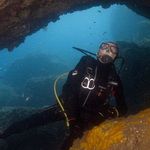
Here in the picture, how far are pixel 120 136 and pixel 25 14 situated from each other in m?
4.21

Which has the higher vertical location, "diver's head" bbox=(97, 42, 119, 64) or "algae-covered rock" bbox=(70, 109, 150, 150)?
"diver's head" bbox=(97, 42, 119, 64)

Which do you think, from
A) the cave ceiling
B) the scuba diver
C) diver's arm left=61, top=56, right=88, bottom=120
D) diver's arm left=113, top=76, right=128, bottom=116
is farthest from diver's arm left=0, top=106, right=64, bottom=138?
the cave ceiling

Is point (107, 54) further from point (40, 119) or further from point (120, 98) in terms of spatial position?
point (40, 119)

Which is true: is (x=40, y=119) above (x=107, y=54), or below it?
below

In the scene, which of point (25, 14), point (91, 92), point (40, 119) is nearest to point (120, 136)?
point (91, 92)

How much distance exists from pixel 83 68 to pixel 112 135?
61.4 inches

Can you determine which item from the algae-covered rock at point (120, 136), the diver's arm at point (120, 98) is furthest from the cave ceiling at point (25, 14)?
the algae-covered rock at point (120, 136)

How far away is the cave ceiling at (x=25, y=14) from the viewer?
631cm

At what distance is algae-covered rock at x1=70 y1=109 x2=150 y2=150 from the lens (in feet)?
13.5

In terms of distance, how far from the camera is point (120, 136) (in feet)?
14.1

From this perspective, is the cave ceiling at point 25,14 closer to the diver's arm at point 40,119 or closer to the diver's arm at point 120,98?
the diver's arm at point 40,119

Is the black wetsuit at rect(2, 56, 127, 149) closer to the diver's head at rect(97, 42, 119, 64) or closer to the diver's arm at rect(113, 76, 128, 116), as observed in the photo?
the diver's arm at rect(113, 76, 128, 116)

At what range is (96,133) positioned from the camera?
4.89 metres

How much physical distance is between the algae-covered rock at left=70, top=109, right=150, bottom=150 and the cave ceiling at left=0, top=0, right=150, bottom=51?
11.1 feet
